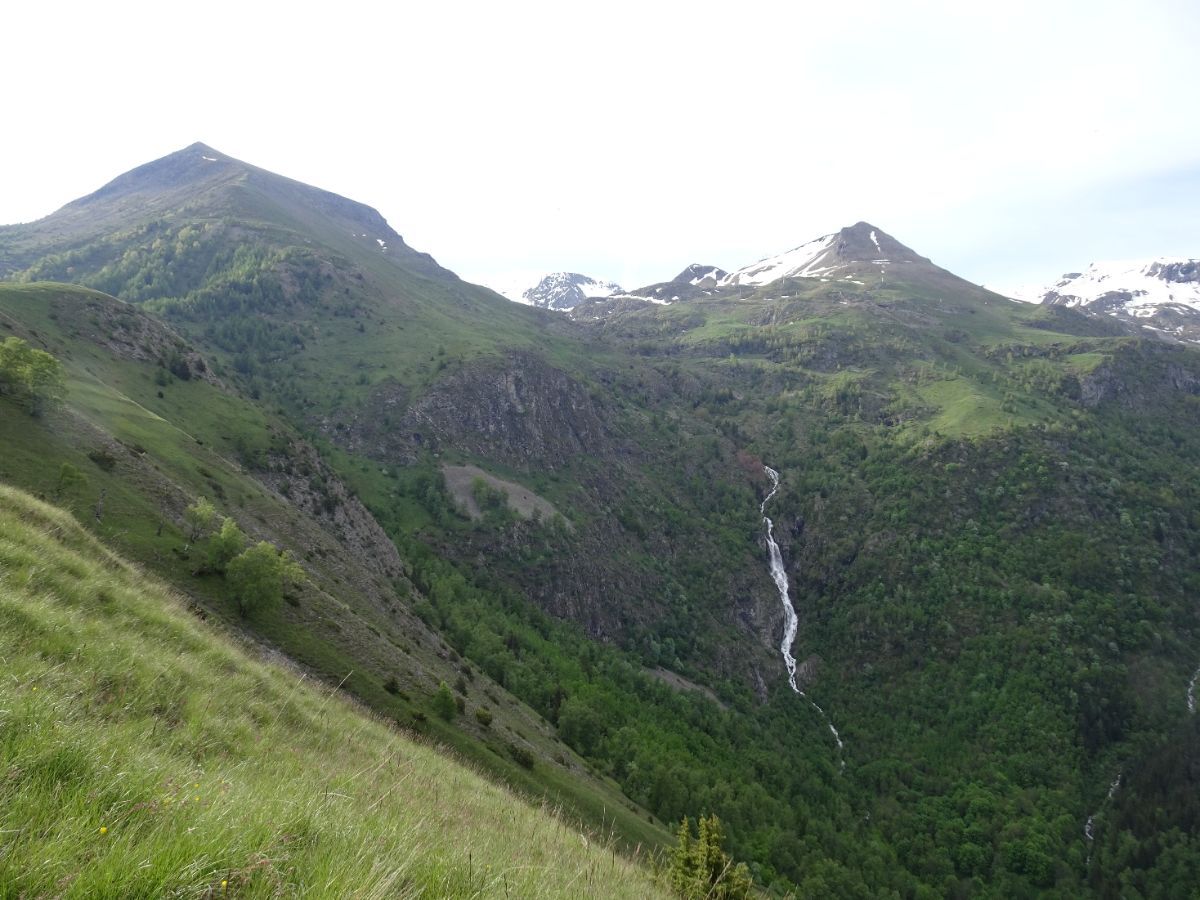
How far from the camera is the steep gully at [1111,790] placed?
83.9 m

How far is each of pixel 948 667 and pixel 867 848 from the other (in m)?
49.9

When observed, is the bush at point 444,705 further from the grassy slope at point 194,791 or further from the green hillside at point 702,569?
the grassy slope at point 194,791

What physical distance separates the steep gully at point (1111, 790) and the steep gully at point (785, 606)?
3370 cm

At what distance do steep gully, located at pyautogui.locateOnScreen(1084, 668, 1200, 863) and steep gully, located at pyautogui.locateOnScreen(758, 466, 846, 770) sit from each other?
3370 cm

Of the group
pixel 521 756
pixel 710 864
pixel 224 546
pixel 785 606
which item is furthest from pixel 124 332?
pixel 785 606

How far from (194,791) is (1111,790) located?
5182 inches

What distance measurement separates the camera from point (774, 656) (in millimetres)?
132375

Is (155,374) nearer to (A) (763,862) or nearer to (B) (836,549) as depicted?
(A) (763,862)

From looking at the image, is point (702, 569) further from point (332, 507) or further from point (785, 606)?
point (332, 507)

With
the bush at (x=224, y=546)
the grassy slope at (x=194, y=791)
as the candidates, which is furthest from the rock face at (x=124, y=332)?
the grassy slope at (x=194, y=791)

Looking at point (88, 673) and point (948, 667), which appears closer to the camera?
point (88, 673)

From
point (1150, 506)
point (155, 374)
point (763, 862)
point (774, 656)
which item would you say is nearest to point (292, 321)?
point (155, 374)

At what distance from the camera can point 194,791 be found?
5.43m

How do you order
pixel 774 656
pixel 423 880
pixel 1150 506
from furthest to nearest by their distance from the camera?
pixel 1150 506, pixel 774 656, pixel 423 880
